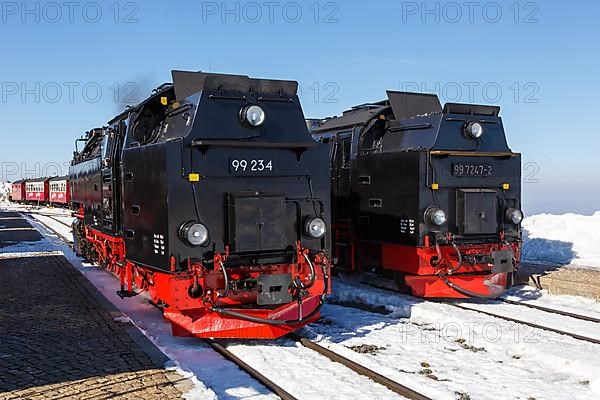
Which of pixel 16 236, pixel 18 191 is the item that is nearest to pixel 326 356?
pixel 16 236

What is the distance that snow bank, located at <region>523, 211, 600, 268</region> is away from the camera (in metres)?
14.4

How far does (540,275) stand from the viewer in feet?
37.9

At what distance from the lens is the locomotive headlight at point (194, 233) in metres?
6.61

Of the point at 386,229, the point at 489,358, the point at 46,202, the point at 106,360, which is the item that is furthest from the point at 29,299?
the point at 46,202

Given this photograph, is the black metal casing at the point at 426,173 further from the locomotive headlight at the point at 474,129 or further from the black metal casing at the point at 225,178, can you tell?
the black metal casing at the point at 225,178

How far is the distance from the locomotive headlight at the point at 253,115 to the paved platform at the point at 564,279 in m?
7.08

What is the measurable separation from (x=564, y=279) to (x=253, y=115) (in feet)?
24.3

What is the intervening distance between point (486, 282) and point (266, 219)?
4.93 meters

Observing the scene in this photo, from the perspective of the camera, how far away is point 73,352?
258 inches

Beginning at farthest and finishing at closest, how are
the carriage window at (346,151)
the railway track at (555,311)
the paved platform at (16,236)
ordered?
1. the paved platform at (16,236)
2. the carriage window at (346,151)
3. the railway track at (555,311)

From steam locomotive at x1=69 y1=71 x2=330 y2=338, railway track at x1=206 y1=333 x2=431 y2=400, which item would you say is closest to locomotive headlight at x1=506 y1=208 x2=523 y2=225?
steam locomotive at x1=69 y1=71 x2=330 y2=338

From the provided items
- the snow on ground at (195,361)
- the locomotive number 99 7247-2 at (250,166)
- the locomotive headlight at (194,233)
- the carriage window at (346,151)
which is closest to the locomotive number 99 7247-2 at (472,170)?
the carriage window at (346,151)

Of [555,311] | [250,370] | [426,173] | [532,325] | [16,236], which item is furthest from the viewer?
[16,236]

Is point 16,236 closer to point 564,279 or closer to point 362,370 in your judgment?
point 564,279
